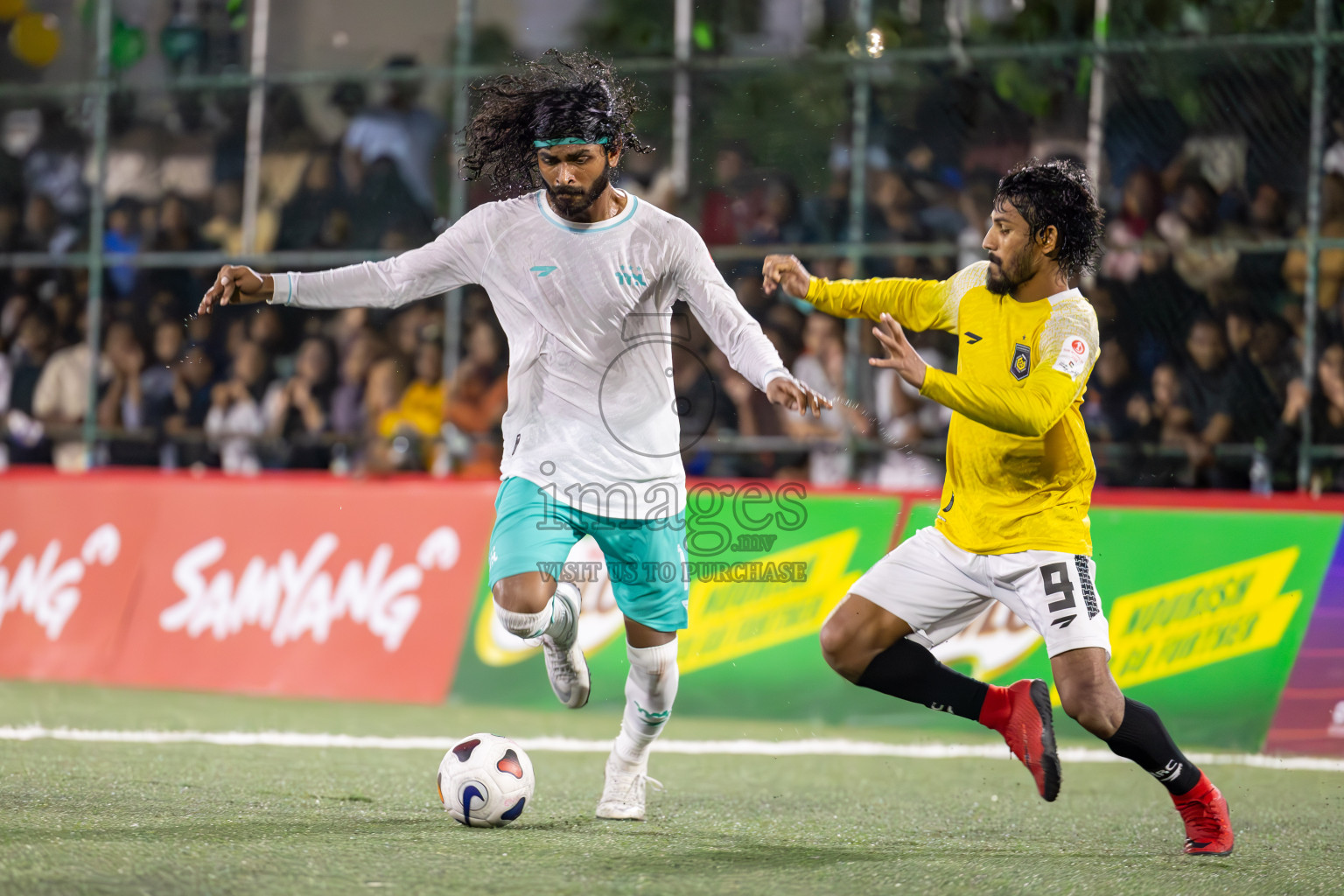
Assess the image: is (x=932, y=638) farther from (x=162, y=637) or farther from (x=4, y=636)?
(x=4, y=636)

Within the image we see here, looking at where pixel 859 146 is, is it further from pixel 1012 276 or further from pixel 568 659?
pixel 568 659

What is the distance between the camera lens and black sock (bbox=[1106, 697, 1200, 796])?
4980mm

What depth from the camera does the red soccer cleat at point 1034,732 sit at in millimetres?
4887

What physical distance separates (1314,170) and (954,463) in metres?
4.60

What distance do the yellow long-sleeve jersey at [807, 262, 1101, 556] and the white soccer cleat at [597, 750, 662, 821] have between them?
52.2 inches

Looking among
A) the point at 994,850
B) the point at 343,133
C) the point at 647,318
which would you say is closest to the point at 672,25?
the point at 343,133

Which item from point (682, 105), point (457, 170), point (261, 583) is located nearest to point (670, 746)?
point (261, 583)

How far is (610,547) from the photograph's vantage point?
17.6 feet

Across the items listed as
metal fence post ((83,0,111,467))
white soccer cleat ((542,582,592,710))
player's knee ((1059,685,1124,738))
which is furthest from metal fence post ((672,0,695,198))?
player's knee ((1059,685,1124,738))

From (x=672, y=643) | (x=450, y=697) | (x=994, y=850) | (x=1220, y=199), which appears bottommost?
(x=450, y=697)

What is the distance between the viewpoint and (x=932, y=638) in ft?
17.7

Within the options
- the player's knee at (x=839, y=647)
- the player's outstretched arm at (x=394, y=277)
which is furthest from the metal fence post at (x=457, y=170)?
the player's knee at (x=839, y=647)

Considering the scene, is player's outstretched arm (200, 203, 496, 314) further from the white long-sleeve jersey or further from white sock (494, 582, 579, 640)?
white sock (494, 582, 579, 640)

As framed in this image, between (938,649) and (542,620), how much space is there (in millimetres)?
3558
